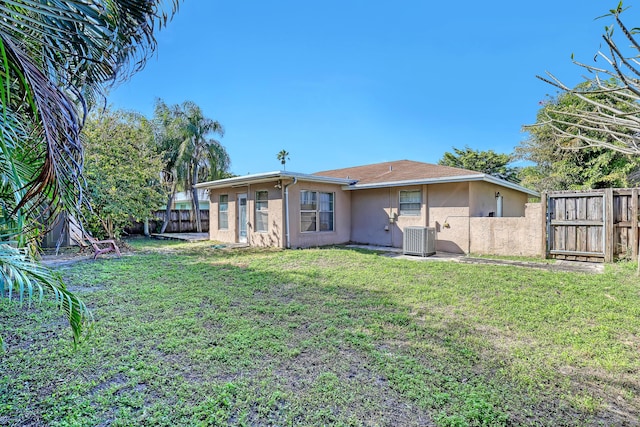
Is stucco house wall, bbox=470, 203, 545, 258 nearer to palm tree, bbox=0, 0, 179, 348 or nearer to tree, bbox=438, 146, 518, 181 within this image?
palm tree, bbox=0, 0, 179, 348

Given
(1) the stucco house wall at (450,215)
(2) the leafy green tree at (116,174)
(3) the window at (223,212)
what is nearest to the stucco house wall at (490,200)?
(1) the stucco house wall at (450,215)

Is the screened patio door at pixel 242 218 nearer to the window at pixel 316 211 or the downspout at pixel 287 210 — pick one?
the downspout at pixel 287 210

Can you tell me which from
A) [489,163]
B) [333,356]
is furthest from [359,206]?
[489,163]

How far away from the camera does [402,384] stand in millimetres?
2592

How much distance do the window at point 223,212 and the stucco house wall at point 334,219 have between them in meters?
4.04

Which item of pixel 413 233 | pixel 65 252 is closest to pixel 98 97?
pixel 413 233

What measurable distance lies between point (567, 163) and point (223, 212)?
1835 centimetres

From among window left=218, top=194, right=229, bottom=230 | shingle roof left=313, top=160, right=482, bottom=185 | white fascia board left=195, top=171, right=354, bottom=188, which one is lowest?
window left=218, top=194, right=229, bottom=230

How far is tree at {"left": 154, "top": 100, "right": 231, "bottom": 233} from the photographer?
1934 cm

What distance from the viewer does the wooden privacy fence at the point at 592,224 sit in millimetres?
7379

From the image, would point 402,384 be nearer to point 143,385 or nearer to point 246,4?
point 143,385

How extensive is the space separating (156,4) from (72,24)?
2.32 ft

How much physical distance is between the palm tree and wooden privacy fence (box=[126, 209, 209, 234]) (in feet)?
54.6

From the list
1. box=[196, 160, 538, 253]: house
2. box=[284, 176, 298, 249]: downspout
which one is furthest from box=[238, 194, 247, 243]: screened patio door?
box=[284, 176, 298, 249]: downspout
